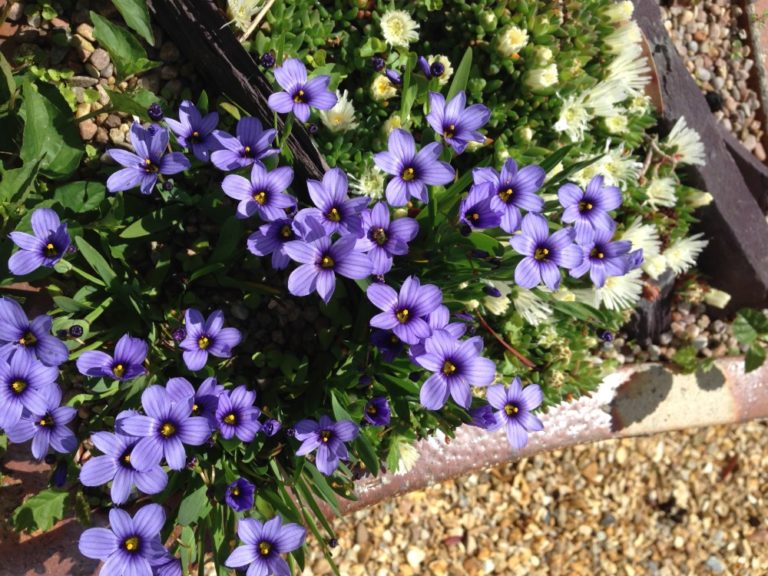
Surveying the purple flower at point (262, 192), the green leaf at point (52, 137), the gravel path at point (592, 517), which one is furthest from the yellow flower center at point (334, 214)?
the gravel path at point (592, 517)

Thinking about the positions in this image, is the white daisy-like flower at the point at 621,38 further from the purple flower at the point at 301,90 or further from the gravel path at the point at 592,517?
the gravel path at the point at 592,517

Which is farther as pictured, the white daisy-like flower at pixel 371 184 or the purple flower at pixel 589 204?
the white daisy-like flower at pixel 371 184

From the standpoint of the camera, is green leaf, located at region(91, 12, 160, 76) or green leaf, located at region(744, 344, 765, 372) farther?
green leaf, located at region(744, 344, 765, 372)

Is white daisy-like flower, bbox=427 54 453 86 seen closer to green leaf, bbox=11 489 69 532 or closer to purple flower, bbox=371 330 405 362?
purple flower, bbox=371 330 405 362

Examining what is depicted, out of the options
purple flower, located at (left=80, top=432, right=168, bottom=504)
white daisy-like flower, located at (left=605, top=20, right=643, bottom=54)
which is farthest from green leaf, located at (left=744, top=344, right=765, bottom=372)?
purple flower, located at (left=80, top=432, right=168, bottom=504)

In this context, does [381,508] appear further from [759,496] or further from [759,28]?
[759,28]

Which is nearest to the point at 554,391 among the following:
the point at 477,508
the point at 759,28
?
the point at 477,508

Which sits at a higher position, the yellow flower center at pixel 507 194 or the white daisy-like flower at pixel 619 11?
the white daisy-like flower at pixel 619 11

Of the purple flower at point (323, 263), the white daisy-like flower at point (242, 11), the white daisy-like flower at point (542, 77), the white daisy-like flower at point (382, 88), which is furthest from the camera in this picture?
the white daisy-like flower at point (542, 77)
